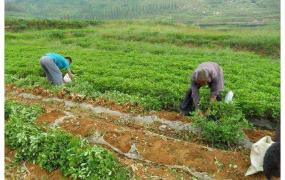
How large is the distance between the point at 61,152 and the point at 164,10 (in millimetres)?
113348

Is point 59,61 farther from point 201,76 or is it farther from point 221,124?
point 221,124

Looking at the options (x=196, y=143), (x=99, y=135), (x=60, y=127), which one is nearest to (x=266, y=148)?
(x=196, y=143)

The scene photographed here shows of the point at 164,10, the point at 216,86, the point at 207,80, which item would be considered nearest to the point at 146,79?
the point at 216,86

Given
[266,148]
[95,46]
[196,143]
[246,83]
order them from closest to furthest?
[266,148] → [196,143] → [246,83] → [95,46]

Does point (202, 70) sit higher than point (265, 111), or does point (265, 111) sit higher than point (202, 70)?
point (202, 70)

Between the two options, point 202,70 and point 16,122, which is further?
point 16,122

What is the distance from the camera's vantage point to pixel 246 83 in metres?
14.1

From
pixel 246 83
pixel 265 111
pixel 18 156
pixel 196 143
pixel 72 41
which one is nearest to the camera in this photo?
pixel 18 156

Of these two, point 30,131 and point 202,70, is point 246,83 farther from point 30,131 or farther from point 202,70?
point 30,131

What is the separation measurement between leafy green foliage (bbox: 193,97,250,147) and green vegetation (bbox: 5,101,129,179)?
2.16 metres

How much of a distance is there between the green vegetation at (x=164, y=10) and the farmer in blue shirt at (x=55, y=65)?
66273mm

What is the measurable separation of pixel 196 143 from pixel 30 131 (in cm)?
346

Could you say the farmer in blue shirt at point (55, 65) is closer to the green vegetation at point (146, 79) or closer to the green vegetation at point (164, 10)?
the green vegetation at point (146, 79)

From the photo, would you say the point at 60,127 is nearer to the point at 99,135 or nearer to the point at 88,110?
the point at 99,135
